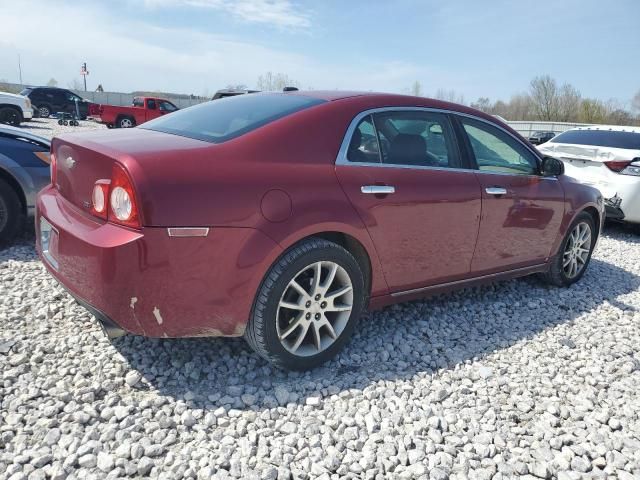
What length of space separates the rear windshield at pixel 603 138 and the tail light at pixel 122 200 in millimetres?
6934

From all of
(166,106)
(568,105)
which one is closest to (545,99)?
(568,105)

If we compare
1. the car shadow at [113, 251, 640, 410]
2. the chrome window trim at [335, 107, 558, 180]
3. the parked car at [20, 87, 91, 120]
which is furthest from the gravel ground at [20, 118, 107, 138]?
the chrome window trim at [335, 107, 558, 180]

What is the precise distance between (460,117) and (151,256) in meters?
2.41

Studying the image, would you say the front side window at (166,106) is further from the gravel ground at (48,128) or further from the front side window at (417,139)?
the front side window at (417,139)

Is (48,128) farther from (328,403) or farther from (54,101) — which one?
(328,403)

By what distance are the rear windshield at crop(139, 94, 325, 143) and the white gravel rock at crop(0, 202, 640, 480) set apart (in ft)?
4.19

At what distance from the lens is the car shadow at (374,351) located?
2.62 m

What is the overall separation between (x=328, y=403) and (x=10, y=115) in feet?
62.4

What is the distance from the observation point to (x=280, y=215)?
8.05ft

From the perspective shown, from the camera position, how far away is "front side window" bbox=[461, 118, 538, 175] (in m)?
3.55

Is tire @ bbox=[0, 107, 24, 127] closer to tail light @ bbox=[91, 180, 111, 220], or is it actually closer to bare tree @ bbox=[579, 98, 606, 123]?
tail light @ bbox=[91, 180, 111, 220]

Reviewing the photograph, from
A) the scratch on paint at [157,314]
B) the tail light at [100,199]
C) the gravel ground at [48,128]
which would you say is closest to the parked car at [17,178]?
the tail light at [100,199]

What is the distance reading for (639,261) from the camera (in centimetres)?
580

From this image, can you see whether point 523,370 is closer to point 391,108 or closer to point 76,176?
point 391,108
